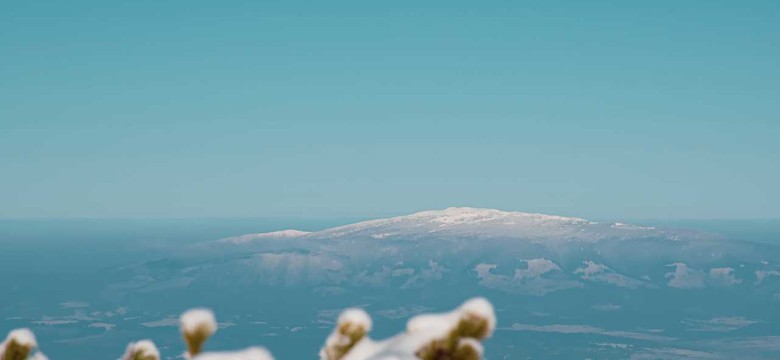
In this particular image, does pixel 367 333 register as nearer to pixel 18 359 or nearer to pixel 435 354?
pixel 435 354

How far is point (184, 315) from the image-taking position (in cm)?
268

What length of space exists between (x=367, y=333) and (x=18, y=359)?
4.80ft

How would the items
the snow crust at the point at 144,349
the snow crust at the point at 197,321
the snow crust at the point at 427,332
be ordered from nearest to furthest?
the snow crust at the point at 427,332, the snow crust at the point at 197,321, the snow crust at the point at 144,349

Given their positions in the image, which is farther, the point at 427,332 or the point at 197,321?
the point at 197,321

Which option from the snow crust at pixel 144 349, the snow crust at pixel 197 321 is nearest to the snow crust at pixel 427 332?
the snow crust at pixel 197 321

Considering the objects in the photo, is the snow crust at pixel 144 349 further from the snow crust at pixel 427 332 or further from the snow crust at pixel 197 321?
the snow crust at pixel 427 332

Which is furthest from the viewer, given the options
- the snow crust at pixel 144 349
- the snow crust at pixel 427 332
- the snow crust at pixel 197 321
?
the snow crust at pixel 144 349

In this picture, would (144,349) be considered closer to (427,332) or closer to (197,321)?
(197,321)

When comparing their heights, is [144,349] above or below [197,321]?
below

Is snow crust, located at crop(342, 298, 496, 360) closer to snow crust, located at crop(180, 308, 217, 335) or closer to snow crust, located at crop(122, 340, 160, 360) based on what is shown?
snow crust, located at crop(180, 308, 217, 335)

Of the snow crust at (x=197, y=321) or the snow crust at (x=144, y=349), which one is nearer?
the snow crust at (x=197, y=321)

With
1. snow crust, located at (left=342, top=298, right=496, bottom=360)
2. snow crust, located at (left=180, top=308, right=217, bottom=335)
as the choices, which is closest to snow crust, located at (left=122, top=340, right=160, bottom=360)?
snow crust, located at (left=180, top=308, right=217, bottom=335)

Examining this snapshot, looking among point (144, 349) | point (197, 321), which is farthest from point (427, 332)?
point (144, 349)

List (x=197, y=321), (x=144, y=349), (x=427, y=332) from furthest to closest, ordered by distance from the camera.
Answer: (x=144, y=349)
(x=197, y=321)
(x=427, y=332)
